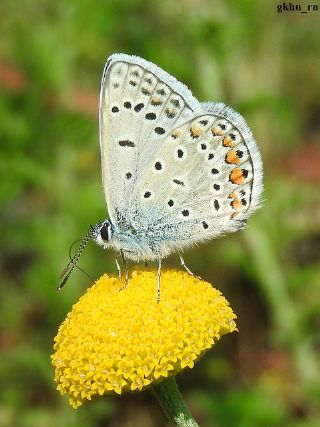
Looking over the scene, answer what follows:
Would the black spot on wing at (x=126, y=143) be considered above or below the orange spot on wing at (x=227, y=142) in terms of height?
below

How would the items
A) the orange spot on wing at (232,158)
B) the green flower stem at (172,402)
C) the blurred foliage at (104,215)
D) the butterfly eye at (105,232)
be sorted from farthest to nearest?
the blurred foliage at (104,215)
the butterfly eye at (105,232)
the orange spot on wing at (232,158)
the green flower stem at (172,402)

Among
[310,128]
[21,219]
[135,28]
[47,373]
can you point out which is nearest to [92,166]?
[21,219]

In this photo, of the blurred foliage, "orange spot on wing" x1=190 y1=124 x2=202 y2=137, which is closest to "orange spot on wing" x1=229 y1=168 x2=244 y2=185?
"orange spot on wing" x1=190 y1=124 x2=202 y2=137

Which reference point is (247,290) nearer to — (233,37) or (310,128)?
(233,37)

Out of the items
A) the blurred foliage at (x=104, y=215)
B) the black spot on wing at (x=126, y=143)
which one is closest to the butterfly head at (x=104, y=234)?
the black spot on wing at (x=126, y=143)

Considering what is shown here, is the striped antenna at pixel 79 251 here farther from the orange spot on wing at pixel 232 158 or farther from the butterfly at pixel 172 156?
the orange spot on wing at pixel 232 158

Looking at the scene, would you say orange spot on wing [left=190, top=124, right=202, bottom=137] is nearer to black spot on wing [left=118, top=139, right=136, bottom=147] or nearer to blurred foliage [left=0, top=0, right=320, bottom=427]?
black spot on wing [left=118, top=139, right=136, bottom=147]
